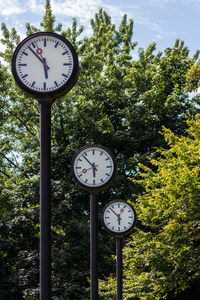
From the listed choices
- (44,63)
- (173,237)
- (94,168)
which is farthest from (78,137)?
(44,63)

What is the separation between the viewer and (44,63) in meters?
3.27

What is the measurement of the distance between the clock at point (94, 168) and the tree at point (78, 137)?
12.6 meters

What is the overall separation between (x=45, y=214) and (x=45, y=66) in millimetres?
1072

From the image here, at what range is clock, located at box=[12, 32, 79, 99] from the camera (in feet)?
10.7

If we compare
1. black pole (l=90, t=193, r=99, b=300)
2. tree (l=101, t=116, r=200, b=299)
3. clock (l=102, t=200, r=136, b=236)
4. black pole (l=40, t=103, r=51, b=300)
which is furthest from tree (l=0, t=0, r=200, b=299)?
black pole (l=40, t=103, r=51, b=300)

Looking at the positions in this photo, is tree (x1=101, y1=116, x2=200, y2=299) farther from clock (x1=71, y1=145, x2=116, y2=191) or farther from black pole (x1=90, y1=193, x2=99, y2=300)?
black pole (x1=90, y1=193, x2=99, y2=300)

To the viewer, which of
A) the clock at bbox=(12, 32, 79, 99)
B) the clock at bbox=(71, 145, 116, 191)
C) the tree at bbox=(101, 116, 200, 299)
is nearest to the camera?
the clock at bbox=(12, 32, 79, 99)

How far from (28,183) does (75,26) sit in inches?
316

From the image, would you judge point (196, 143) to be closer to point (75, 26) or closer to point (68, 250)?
point (68, 250)

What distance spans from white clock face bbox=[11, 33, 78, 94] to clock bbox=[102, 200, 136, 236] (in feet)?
18.7

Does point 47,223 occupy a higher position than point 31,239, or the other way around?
point 31,239

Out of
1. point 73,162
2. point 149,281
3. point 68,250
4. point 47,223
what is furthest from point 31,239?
point 47,223

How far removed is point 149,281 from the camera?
13750 millimetres

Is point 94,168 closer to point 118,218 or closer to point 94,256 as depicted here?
point 94,256
